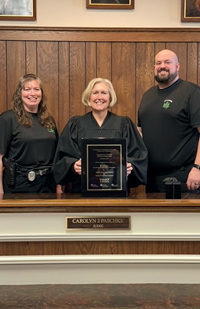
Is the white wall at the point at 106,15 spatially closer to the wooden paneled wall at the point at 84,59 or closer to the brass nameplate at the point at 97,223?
the wooden paneled wall at the point at 84,59

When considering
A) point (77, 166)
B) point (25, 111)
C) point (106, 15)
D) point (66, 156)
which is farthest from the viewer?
point (106, 15)

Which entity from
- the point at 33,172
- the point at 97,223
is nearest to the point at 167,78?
the point at 33,172

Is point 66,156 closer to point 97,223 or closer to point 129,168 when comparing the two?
point 129,168

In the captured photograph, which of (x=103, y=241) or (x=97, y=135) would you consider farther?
(x=97, y=135)

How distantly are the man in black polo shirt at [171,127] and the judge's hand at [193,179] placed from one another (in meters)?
0.01

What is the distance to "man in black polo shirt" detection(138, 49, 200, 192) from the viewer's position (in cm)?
353

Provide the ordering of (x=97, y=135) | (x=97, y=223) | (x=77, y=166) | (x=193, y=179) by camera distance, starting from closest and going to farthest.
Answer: (x=97, y=223) → (x=77, y=166) → (x=97, y=135) → (x=193, y=179)

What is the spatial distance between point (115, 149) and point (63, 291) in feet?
2.94

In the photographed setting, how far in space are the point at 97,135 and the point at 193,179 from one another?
2.55 feet

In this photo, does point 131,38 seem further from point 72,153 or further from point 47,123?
point 72,153

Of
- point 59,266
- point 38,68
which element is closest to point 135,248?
point 59,266

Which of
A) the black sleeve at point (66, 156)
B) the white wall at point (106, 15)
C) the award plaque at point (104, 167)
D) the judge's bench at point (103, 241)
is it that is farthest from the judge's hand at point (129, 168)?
the white wall at point (106, 15)

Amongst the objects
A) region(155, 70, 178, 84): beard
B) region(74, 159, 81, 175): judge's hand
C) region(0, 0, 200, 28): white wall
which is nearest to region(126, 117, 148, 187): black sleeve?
region(74, 159, 81, 175): judge's hand

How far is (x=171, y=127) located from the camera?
3.55m
